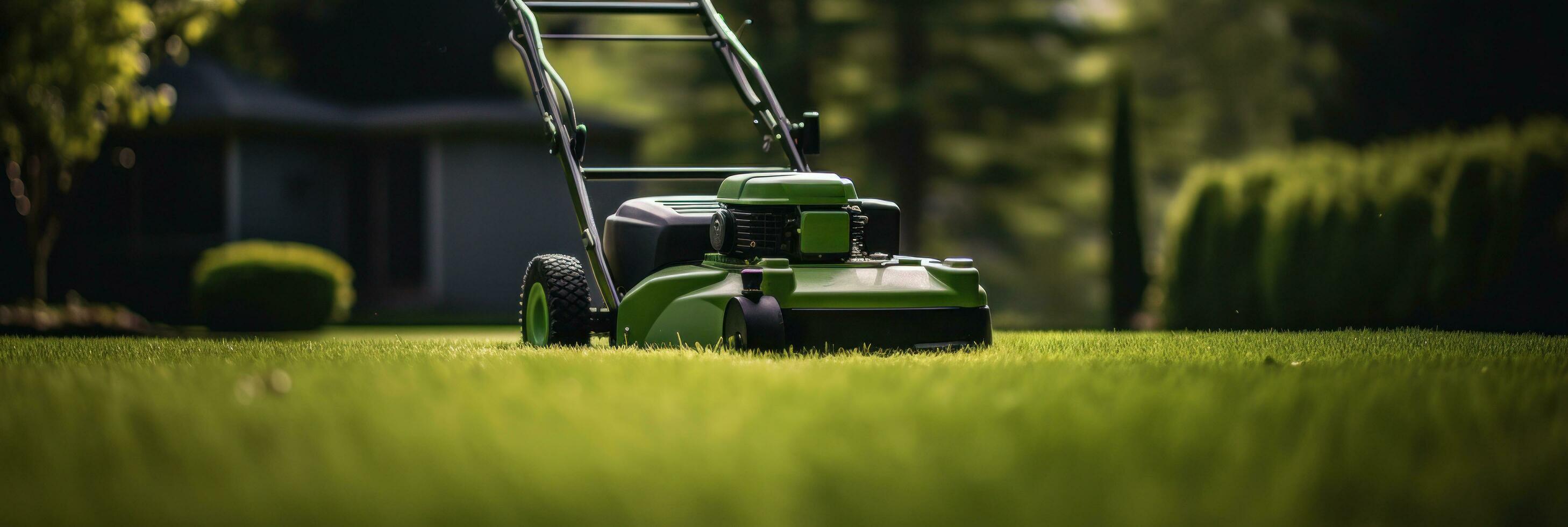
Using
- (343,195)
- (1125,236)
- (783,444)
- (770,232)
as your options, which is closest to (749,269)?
→ (770,232)

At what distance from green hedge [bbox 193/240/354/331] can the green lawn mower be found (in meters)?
7.39

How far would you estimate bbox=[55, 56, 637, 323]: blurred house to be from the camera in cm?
1941

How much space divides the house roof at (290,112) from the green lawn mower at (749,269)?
37.7ft

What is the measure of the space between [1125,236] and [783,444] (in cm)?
1299

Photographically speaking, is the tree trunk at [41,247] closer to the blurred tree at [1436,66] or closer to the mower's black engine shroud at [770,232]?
the mower's black engine shroud at [770,232]

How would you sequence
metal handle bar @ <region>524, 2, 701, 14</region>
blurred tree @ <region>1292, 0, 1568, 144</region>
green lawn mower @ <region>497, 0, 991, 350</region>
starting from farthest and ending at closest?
blurred tree @ <region>1292, 0, 1568, 144</region>, metal handle bar @ <region>524, 2, 701, 14</region>, green lawn mower @ <region>497, 0, 991, 350</region>

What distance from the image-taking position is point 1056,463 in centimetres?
348

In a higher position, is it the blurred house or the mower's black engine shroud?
the mower's black engine shroud

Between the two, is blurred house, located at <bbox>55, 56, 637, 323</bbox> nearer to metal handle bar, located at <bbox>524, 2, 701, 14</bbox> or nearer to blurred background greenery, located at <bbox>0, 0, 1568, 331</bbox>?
blurred background greenery, located at <bbox>0, 0, 1568, 331</bbox>

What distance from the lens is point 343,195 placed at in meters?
21.4

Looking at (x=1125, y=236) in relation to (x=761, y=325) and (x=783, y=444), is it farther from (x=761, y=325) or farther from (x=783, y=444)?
(x=783, y=444)

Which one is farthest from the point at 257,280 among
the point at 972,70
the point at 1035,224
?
the point at 1035,224

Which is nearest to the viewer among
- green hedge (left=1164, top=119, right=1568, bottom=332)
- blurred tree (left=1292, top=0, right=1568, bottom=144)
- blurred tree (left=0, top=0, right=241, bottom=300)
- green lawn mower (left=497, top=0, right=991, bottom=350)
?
green lawn mower (left=497, top=0, right=991, bottom=350)

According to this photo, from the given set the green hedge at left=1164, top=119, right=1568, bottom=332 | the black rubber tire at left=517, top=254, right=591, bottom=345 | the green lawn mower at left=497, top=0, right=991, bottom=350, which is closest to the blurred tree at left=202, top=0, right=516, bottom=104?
the green hedge at left=1164, top=119, right=1568, bottom=332
